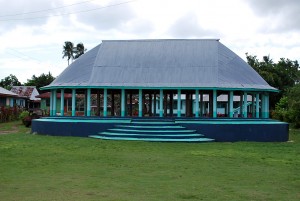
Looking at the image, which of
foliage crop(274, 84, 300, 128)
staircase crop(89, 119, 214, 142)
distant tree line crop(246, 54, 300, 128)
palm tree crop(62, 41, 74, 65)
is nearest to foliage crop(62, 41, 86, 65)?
palm tree crop(62, 41, 74, 65)

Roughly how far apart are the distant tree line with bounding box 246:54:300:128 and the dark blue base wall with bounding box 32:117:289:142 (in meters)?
9.07

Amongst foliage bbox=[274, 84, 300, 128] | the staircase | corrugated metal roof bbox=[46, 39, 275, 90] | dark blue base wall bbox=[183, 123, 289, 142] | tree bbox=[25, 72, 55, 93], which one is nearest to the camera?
the staircase

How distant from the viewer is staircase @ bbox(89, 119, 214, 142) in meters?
21.3

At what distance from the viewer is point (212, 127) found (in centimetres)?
2216

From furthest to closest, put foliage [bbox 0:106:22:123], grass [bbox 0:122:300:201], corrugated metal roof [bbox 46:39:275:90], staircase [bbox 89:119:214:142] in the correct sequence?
foliage [bbox 0:106:22:123]
corrugated metal roof [bbox 46:39:275:90]
staircase [bbox 89:119:214:142]
grass [bbox 0:122:300:201]

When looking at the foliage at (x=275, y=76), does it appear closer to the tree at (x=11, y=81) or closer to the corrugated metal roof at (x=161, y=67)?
the corrugated metal roof at (x=161, y=67)

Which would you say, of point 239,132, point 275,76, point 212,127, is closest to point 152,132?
point 212,127

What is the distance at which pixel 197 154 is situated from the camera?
15562mm

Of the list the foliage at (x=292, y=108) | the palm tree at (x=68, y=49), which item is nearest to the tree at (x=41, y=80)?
the palm tree at (x=68, y=49)

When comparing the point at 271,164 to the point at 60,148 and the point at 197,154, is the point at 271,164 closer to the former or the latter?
the point at 197,154

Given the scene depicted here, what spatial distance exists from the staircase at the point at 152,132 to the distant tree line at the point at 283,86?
11840 millimetres

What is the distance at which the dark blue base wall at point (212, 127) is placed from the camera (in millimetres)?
22047

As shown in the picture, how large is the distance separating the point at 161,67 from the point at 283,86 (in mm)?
28489

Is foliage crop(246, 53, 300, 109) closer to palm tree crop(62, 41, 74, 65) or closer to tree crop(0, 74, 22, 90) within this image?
palm tree crop(62, 41, 74, 65)
